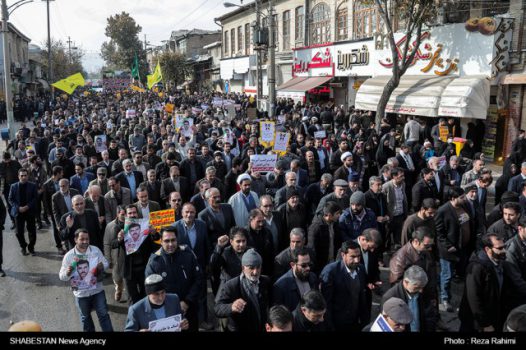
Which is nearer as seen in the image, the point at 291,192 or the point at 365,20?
the point at 291,192

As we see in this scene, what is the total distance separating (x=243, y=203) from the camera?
7.15m

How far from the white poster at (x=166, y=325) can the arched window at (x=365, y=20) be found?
2006cm

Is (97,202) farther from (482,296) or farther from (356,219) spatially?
(482,296)

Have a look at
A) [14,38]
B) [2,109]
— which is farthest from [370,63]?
[14,38]

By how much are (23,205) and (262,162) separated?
14.3 ft

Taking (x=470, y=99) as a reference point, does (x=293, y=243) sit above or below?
below

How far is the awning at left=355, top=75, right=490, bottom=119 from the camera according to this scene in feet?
48.9

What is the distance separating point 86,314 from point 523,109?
13665mm

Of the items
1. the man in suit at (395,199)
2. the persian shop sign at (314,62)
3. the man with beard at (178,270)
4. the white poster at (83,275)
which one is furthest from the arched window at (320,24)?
the white poster at (83,275)

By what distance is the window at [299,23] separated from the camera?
29561 millimetres

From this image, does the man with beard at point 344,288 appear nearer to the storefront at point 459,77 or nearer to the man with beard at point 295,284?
the man with beard at point 295,284

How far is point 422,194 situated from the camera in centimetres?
784

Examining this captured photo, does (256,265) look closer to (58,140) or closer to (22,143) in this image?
(58,140)

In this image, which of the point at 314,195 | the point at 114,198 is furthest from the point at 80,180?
the point at 314,195
